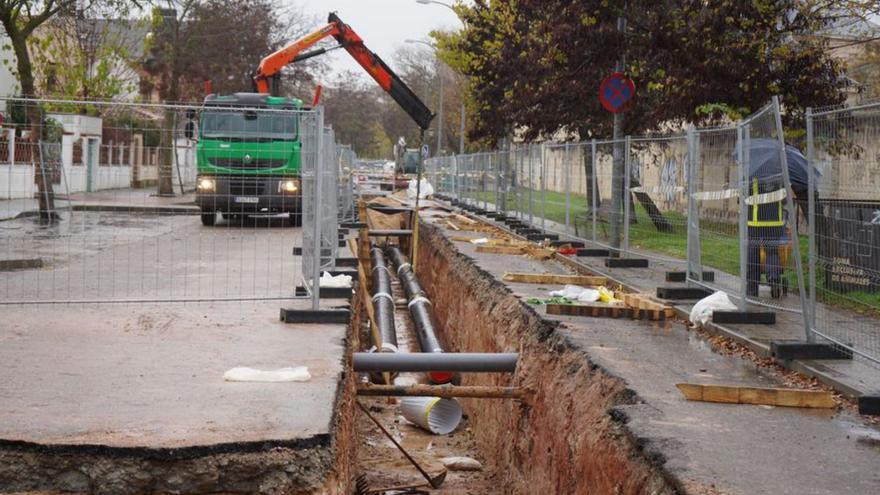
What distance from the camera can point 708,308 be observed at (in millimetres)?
10289

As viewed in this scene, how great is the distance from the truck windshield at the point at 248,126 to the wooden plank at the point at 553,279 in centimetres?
802

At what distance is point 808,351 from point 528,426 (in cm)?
235

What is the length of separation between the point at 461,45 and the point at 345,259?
20437 millimetres

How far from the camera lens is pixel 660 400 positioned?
7.11 m

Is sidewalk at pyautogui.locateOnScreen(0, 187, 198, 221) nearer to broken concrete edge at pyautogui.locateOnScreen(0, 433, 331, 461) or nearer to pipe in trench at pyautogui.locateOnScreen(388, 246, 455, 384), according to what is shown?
pipe in trench at pyautogui.locateOnScreen(388, 246, 455, 384)

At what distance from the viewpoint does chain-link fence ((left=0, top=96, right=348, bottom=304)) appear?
37.7 feet

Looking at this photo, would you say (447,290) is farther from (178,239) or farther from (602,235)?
(178,239)

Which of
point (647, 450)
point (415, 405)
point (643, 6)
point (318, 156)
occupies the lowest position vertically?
point (415, 405)

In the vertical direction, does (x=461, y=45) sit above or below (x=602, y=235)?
above

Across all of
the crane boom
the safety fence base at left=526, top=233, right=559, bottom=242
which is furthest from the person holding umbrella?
the crane boom

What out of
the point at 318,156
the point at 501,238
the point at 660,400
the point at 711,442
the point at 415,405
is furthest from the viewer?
the point at 501,238

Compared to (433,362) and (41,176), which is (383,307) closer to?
(41,176)

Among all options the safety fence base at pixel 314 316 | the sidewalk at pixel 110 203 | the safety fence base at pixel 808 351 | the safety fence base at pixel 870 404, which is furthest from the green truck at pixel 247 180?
the safety fence base at pixel 870 404

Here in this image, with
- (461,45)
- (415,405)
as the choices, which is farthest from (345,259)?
(461,45)
